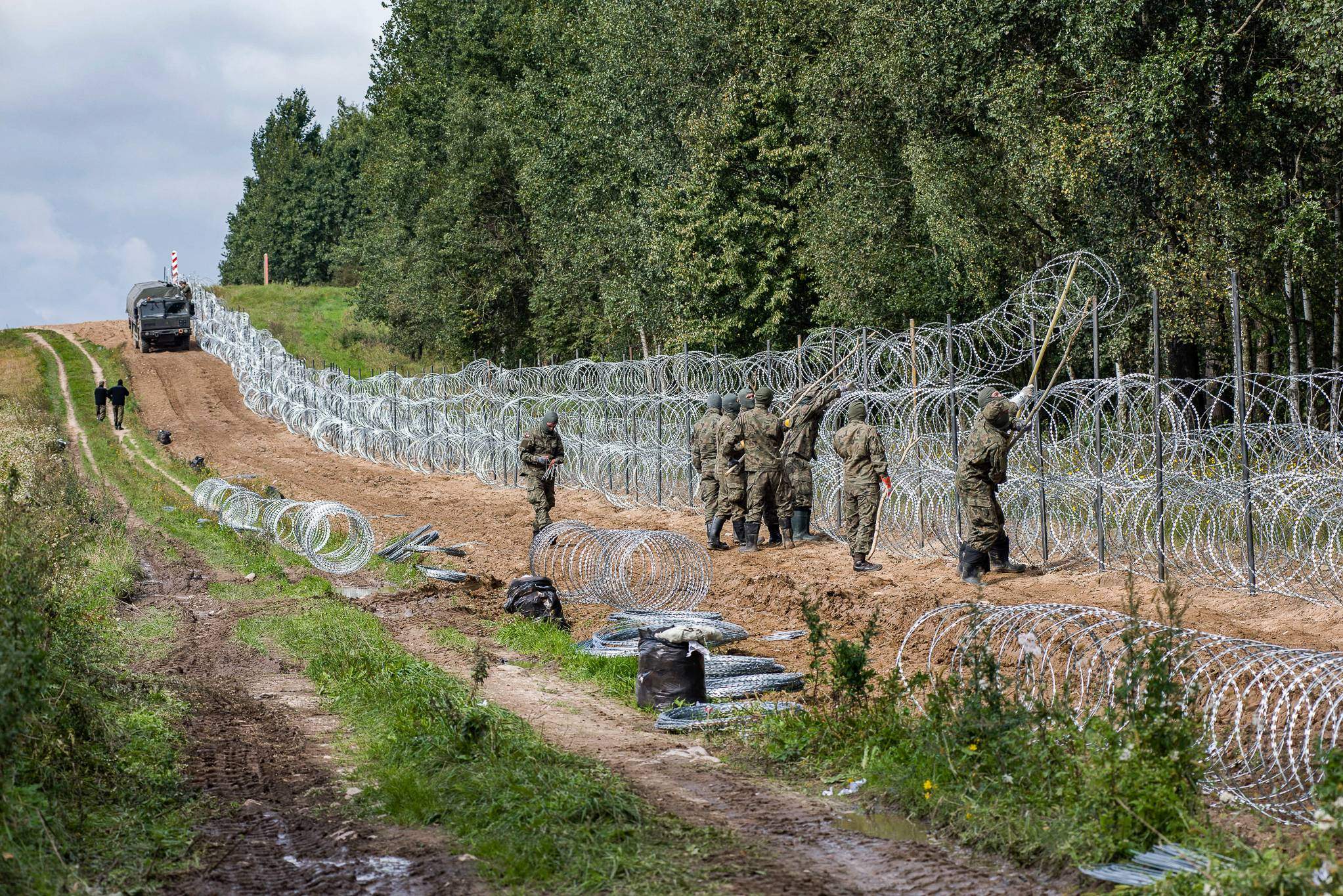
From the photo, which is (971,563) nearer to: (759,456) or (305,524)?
(759,456)

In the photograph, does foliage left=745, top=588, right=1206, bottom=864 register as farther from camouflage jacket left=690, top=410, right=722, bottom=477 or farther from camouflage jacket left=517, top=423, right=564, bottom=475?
camouflage jacket left=517, top=423, right=564, bottom=475

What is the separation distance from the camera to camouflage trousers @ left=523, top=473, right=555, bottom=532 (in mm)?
17562

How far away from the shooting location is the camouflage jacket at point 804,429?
16.5 m

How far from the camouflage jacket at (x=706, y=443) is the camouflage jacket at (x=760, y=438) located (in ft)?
3.11

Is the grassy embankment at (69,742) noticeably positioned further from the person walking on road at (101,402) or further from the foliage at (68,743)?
the person walking on road at (101,402)

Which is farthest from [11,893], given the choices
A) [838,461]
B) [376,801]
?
[838,461]

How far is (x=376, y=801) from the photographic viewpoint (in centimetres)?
708

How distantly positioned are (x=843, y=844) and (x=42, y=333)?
56.9 meters

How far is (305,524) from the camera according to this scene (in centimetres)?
1709

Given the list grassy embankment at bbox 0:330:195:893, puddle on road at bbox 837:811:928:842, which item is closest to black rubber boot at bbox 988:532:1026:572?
puddle on road at bbox 837:811:928:842

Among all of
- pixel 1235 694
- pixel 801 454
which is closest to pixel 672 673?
pixel 1235 694

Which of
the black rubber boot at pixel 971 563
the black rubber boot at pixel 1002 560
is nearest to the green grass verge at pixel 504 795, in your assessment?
the black rubber boot at pixel 971 563

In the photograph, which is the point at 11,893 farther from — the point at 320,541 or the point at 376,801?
the point at 320,541

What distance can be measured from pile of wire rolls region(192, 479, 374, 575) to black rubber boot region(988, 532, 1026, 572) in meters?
8.30
